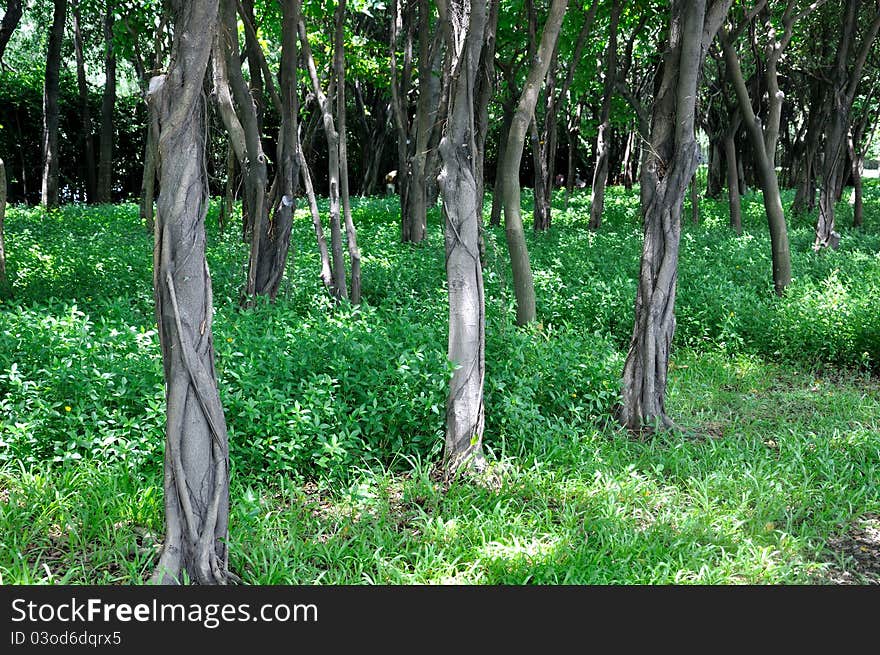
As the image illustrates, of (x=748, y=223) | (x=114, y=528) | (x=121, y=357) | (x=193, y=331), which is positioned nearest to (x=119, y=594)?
(x=114, y=528)

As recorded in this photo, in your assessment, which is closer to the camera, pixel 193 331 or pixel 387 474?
pixel 193 331

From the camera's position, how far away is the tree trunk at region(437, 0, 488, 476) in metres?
4.19

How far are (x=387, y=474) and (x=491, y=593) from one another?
1243mm

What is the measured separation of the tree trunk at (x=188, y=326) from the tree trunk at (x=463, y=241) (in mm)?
1551

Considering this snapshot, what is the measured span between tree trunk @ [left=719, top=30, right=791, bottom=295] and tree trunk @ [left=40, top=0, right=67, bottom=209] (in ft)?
41.6

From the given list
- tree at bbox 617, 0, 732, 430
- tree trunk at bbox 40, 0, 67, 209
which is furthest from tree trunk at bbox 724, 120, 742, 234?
tree trunk at bbox 40, 0, 67, 209

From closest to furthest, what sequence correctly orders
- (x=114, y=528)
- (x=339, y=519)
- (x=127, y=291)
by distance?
(x=114, y=528) → (x=339, y=519) → (x=127, y=291)

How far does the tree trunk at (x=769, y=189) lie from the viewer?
27.1ft

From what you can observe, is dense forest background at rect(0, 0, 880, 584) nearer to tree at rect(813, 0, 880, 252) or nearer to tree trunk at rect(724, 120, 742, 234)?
tree at rect(813, 0, 880, 252)

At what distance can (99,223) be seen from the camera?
43.4 ft

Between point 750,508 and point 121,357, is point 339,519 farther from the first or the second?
point 750,508

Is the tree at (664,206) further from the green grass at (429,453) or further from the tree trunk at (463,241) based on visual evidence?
the tree trunk at (463,241)

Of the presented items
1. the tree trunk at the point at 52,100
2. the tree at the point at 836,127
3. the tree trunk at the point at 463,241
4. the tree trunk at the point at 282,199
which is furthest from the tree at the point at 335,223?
the tree trunk at the point at 52,100

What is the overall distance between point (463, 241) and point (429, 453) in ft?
4.13
